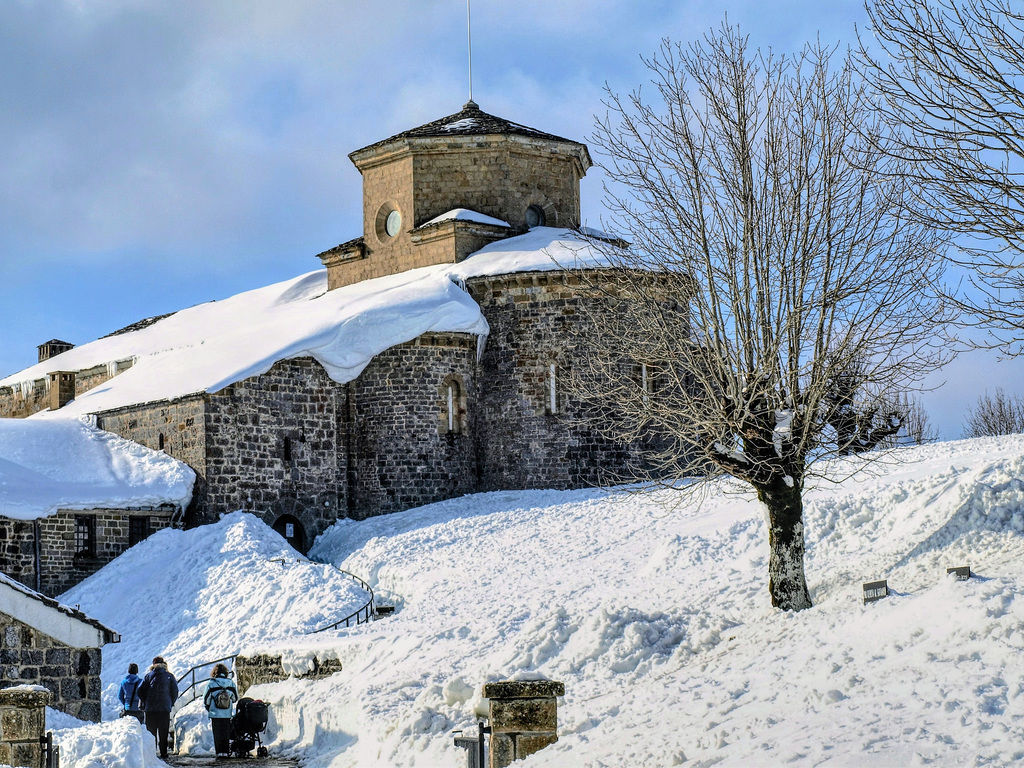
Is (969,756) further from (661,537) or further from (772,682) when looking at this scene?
(661,537)

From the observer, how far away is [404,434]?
92.1 ft

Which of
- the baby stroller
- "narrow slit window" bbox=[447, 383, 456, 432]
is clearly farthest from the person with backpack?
→ "narrow slit window" bbox=[447, 383, 456, 432]

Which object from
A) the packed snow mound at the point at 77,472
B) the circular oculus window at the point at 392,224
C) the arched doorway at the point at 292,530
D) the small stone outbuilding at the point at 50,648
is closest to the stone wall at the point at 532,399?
the arched doorway at the point at 292,530

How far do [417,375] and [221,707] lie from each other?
13.8 meters

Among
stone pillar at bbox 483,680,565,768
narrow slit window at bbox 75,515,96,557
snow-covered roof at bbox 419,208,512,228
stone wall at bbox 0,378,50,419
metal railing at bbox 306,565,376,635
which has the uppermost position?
snow-covered roof at bbox 419,208,512,228

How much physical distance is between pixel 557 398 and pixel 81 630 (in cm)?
1543

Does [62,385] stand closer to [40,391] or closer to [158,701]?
[40,391]

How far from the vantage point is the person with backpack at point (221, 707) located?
49.6ft

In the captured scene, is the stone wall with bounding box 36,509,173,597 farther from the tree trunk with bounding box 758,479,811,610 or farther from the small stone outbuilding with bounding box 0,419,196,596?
the tree trunk with bounding box 758,479,811,610

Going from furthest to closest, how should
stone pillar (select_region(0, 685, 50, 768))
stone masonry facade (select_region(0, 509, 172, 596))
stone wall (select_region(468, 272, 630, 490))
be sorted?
stone wall (select_region(468, 272, 630, 490)) → stone masonry facade (select_region(0, 509, 172, 596)) → stone pillar (select_region(0, 685, 50, 768))

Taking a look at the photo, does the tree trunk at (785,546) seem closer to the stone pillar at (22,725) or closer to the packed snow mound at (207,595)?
the stone pillar at (22,725)

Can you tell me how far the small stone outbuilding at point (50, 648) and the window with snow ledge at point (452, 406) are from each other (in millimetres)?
14432

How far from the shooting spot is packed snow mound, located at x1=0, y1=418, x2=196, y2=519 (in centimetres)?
2423

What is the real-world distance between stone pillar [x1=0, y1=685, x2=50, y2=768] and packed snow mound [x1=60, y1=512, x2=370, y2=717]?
7060 millimetres
